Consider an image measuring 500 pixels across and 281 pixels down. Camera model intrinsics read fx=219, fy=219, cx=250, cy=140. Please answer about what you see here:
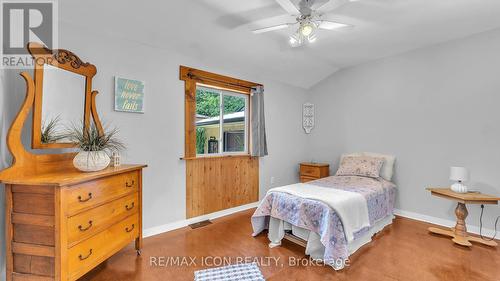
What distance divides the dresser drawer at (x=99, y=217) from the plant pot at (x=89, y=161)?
12.6 inches

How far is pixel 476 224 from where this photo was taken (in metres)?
2.80

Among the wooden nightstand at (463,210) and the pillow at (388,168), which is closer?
the wooden nightstand at (463,210)

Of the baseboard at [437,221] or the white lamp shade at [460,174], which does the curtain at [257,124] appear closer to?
the baseboard at [437,221]

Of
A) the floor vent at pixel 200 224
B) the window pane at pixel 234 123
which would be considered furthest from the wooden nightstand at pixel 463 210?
the floor vent at pixel 200 224

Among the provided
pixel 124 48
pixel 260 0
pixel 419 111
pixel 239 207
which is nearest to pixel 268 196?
pixel 239 207

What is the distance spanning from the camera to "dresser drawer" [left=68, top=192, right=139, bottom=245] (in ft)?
4.99

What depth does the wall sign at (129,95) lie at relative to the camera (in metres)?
2.44

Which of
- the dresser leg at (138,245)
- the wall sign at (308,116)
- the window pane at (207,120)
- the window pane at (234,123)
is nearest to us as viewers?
the dresser leg at (138,245)

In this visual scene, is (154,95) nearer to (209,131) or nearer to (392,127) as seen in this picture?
(209,131)

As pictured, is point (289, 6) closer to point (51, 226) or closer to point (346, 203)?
point (346, 203)

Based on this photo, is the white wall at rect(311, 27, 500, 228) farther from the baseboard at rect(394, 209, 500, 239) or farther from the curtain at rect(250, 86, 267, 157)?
the curtain at rect(250, 86, 267, 157)

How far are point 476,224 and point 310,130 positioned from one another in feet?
9.05

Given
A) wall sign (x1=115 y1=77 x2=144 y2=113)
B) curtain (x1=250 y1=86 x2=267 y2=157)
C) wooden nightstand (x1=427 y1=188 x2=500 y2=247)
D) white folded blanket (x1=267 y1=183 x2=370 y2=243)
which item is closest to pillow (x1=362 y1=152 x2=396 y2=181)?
wooden nightstand (x1=427 y1=188 x2=500 y2=247)

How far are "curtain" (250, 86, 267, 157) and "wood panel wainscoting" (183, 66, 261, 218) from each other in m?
0.12
